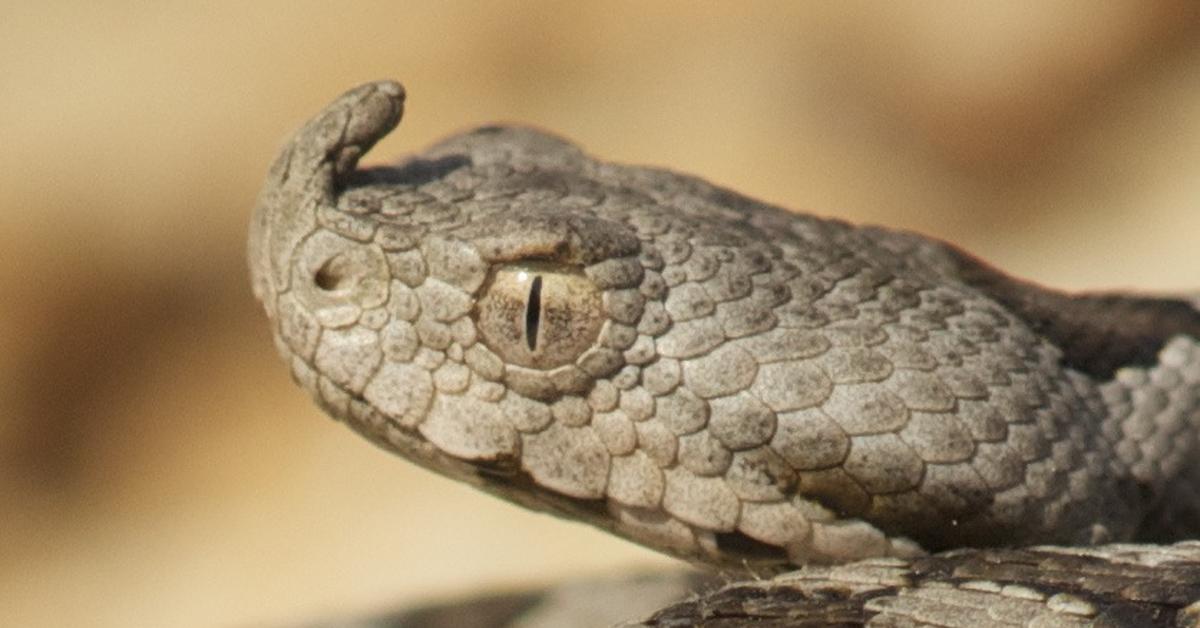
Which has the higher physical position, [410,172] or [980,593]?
[410,172]

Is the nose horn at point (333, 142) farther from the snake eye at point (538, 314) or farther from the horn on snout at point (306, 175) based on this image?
the snake eye at point (538, 314)

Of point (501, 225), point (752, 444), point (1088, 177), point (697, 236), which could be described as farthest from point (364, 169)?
point (1088, 177)

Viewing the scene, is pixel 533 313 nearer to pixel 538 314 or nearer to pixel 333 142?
pixel 538 314

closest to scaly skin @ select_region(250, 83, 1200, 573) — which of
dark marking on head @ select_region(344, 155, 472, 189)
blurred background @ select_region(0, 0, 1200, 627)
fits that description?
dark marking on head @ select_region(344, 155, 472, 189)

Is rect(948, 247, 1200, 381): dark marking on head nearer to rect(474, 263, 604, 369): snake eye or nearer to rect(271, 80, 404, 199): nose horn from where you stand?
rect(474, 263, 604, 369): snake eye

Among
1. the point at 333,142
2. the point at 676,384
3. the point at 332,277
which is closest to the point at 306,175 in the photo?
the point at 333,142

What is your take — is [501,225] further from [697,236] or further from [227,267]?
[227,267]

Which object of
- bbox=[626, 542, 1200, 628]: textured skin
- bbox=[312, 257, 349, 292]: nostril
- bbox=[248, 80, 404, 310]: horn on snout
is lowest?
bbox=[626, 542, 1200, 628]: textured skin

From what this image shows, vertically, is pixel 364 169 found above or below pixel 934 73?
below
